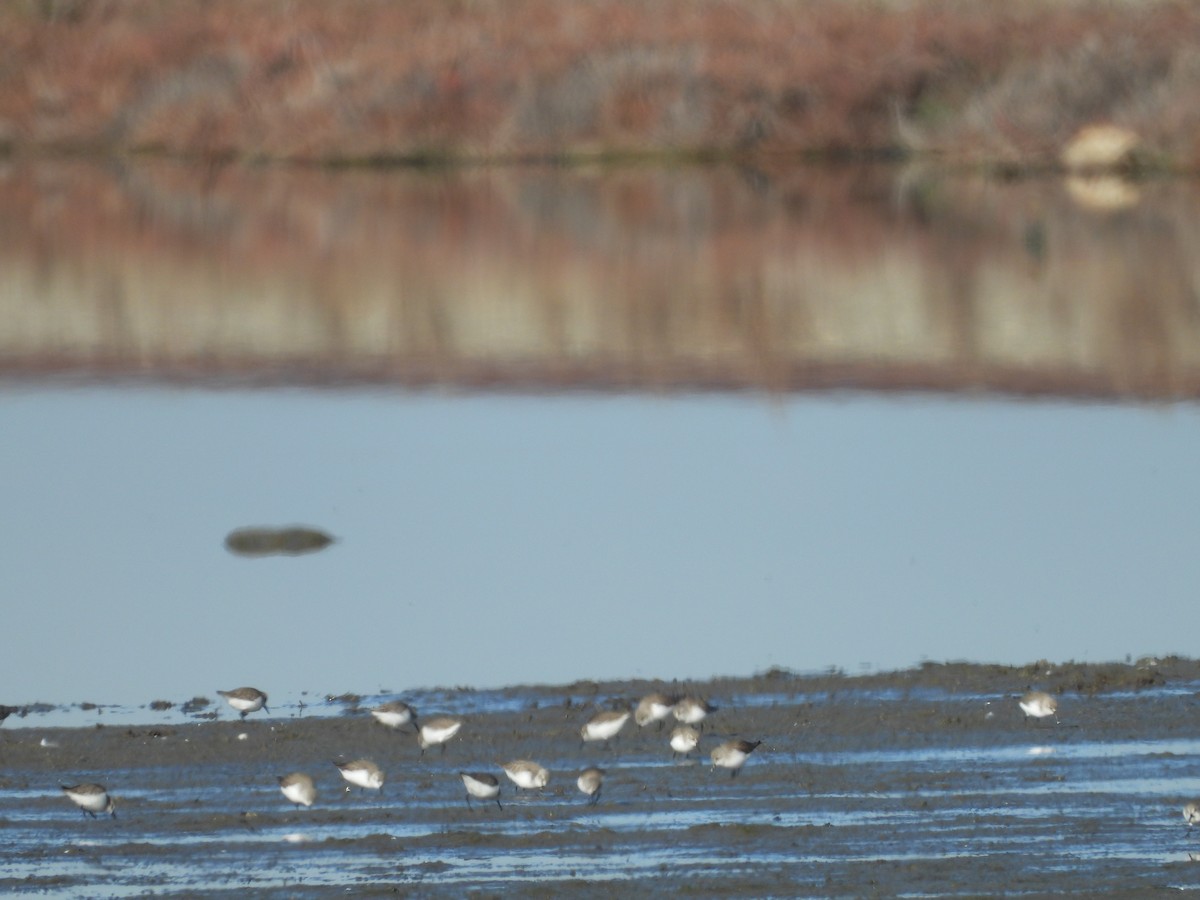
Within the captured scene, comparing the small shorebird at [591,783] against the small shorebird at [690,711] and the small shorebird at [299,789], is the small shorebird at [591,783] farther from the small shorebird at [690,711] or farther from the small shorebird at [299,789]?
the small shorebird at [299,789]

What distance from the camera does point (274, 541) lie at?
12172 millimetres

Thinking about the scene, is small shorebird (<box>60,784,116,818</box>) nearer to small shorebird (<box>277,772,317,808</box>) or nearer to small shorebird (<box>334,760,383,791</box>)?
small shorebird (<box>277,772,317,808</box>)

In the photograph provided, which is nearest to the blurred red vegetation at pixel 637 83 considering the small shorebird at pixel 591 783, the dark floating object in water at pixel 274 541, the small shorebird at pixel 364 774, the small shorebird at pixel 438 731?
the dark floating object in water at pixel 274 541

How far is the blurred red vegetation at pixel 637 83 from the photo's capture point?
3853 centimetres

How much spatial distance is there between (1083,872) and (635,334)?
45.6 feet

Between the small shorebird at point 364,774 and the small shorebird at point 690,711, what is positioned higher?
the small shorebird at point 690,711

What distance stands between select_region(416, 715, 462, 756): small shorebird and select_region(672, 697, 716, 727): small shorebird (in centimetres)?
71

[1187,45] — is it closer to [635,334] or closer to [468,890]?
[635,334]

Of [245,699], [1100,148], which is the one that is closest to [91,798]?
[245,699]

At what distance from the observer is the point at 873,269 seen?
932 inches

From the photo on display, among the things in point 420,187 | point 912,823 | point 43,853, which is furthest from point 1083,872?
point 420,187

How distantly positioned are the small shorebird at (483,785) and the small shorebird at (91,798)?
1.03 m

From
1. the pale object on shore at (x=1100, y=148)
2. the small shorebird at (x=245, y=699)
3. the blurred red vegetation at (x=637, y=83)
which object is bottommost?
the small shorebird at (x=245, y=699)

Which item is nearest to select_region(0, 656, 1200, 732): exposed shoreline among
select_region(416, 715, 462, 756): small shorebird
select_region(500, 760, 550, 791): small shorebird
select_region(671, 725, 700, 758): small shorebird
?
select_region(416, 715, 462, 756): small shorebird
